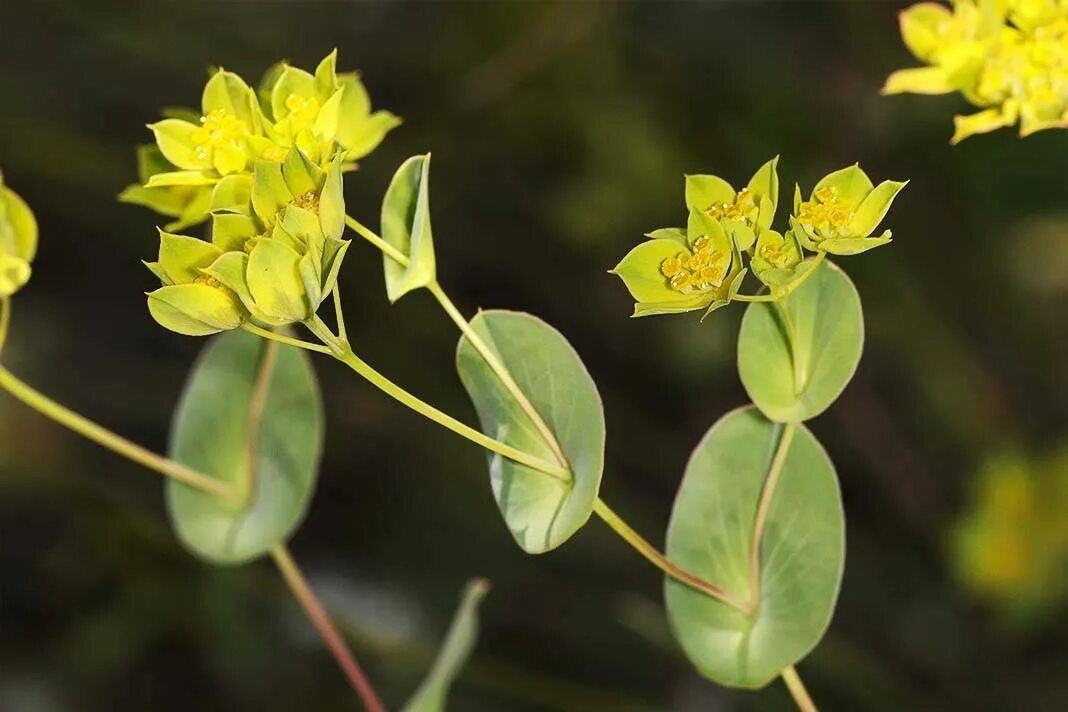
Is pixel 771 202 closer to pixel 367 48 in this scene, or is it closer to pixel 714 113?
pixel 714 113

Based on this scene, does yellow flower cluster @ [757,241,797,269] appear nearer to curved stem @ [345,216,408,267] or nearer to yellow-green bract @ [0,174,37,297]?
curved stem @ [345,216,408,267]

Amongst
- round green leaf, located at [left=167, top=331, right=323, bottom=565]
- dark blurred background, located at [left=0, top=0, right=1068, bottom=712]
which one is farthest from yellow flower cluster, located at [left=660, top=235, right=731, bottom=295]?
dark blurred background, located at [left=0, top=0, right=1068, bottom=712]

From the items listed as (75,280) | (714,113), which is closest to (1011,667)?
(714,113)

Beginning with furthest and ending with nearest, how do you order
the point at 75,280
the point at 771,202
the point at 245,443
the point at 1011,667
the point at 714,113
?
the point at 75,280 → the point at 714,113 → the point at 1011,667 → the point at 245,443 → the point at 771,202

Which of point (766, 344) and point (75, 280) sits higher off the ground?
point (766, 344)

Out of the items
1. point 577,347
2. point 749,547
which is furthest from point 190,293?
point 577,347

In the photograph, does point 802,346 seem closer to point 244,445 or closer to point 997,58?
point 997,58
